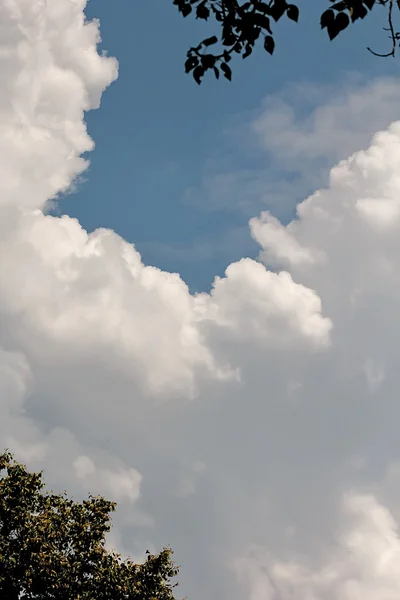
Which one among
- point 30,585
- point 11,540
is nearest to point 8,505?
point 11,540

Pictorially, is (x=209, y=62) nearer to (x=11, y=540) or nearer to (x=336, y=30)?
(x=336, y=30)

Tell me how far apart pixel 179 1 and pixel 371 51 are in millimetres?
2936

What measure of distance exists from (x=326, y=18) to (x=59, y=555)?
4398 centimetres

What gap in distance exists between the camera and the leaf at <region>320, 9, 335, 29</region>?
8.94 m

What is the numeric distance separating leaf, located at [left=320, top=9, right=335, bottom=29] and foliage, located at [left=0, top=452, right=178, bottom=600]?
1692 inches

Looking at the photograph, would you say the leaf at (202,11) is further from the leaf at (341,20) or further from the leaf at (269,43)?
the leaf at (341,20)

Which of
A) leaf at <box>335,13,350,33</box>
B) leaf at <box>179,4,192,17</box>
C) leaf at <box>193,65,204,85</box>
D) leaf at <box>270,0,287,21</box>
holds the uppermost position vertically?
leaf at <box>179,4,192,17</box>

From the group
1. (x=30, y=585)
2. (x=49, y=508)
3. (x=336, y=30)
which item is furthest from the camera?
(x=49, y=508)

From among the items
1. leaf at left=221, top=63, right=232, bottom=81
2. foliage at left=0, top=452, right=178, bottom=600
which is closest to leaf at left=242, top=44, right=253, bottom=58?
leaf at left=221, top=63, right=232, bottom=81

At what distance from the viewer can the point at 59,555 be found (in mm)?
46062

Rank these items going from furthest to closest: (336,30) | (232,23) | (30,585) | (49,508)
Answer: (49,508)
(30,585)
(232,23)
(336,30)

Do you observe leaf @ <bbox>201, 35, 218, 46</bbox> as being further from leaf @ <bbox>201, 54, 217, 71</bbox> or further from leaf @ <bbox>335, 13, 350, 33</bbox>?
leaf @ <bbox>335, 13, 350, 33</bbox>

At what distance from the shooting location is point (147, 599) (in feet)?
151

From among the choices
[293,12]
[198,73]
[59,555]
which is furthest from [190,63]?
[59,555]
